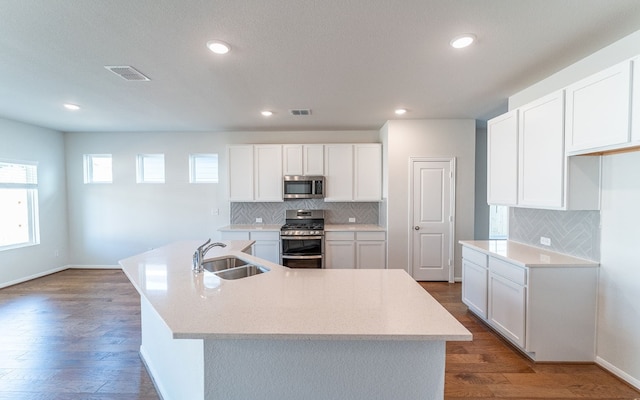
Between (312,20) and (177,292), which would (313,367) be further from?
(312,20)

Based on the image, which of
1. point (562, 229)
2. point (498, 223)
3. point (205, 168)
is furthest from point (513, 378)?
point (205, 168)

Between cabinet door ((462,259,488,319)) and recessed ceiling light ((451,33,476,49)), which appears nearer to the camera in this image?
recessed ceiling light ((451,33,476,49))

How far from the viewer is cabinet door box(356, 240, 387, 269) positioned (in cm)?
434

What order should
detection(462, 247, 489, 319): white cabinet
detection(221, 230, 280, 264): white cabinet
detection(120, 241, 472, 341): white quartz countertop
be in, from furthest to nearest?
1. detection(221, 230, 280, 264): white cabinet
2. detection(462, 247, 489, 319): white cabinet
3. detection(120, 241, 472, 341): white quartz countertop

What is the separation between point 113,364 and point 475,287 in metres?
3.67

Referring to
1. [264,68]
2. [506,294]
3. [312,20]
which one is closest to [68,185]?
[264,68]

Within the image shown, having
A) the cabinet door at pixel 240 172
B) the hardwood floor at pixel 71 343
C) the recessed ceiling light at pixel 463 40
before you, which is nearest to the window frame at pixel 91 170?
the hardwood floor at pixel 71 343

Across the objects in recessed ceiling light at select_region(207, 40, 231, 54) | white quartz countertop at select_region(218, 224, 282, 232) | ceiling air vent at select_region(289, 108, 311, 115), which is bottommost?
white quartz countertop at select_region(218, 224, 282, 232)

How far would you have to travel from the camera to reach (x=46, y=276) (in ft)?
15.4

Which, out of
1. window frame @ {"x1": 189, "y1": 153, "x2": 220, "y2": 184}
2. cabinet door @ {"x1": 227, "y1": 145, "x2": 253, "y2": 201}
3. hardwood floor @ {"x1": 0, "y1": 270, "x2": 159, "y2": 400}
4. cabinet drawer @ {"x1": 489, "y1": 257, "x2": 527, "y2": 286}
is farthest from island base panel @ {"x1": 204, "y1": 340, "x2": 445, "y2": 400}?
window frame @ {"x1": 189, "y1": 153, "x2": 220, "y2": 184}

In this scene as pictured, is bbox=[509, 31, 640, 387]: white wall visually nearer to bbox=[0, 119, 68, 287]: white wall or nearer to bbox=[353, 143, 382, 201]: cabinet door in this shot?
bbox=[353, 143, 382, 201]: cabinet door

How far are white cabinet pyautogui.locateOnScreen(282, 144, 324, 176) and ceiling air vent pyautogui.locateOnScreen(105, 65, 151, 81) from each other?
2.33 metres

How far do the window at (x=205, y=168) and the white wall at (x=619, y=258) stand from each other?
529 centimetres

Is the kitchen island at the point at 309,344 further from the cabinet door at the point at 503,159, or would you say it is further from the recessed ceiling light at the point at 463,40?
the cabinet door at the point at 503,159
